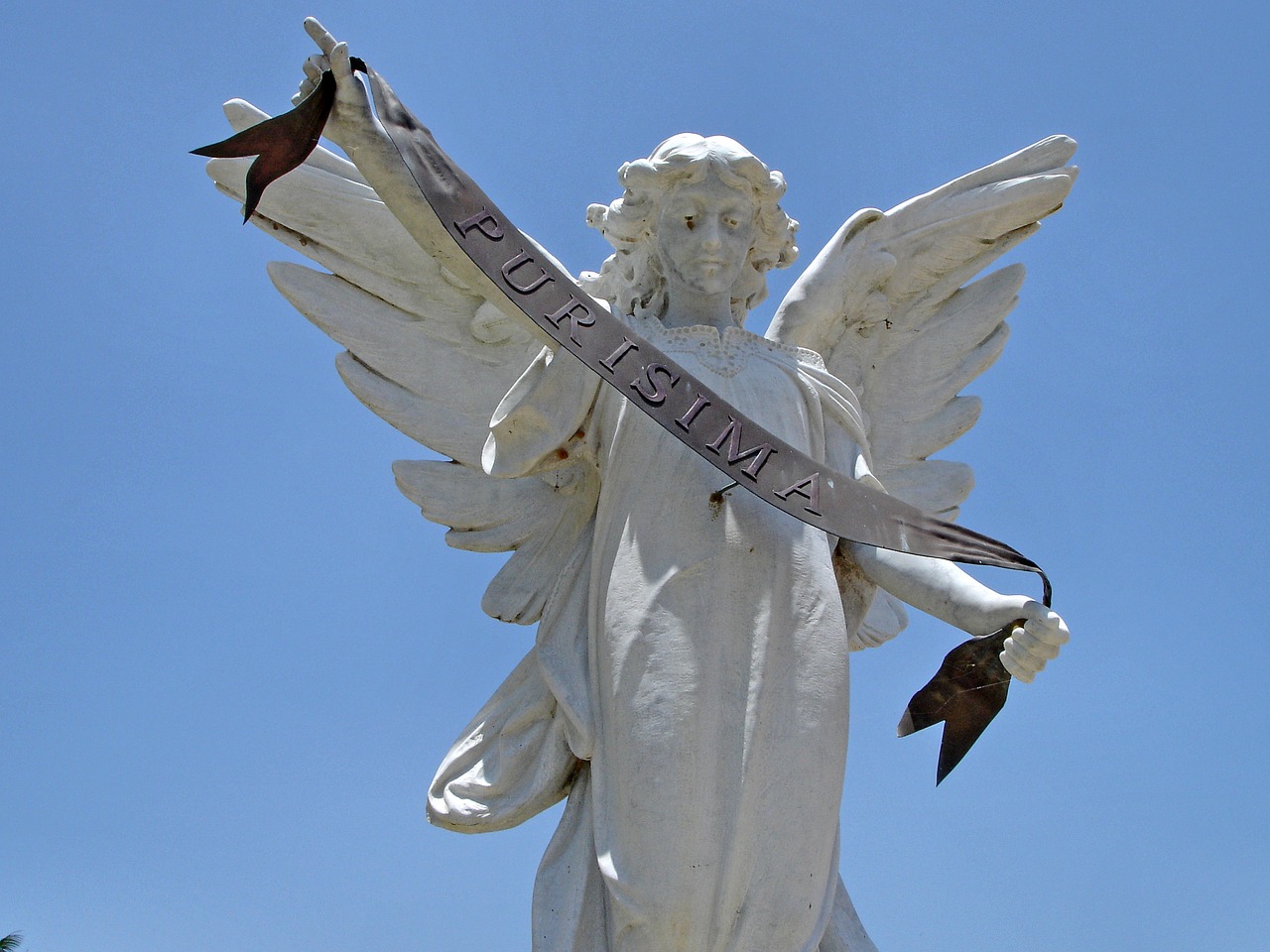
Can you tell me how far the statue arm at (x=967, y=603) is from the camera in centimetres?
550

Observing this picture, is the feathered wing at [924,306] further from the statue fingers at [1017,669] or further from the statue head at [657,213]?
the statue fingers at [1017,669]

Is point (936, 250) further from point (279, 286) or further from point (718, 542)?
point (279, 286)

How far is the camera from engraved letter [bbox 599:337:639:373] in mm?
5801

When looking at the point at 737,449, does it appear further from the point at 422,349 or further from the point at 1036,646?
the point at 422,349

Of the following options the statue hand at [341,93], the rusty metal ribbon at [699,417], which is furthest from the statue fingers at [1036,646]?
the statue hand at [341,93]

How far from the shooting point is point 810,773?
5570mm

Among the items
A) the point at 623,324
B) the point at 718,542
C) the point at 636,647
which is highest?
the point at 623,324

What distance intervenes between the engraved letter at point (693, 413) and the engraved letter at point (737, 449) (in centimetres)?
9

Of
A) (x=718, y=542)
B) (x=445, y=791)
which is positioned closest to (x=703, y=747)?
(x=718, y=542)

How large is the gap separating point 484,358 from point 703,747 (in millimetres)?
1973

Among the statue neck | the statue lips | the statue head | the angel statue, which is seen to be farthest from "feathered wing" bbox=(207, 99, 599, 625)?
the statue lips

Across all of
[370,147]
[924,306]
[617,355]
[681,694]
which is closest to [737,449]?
[617,355]

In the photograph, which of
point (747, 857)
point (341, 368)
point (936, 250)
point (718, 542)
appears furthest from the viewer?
point (936, 250)

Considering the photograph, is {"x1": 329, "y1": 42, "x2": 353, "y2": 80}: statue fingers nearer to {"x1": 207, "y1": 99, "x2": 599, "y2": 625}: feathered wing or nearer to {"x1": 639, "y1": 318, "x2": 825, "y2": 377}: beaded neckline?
{"x1": 207, "y1": 99, "x2": 599, "y2": 625}: feathered wing
